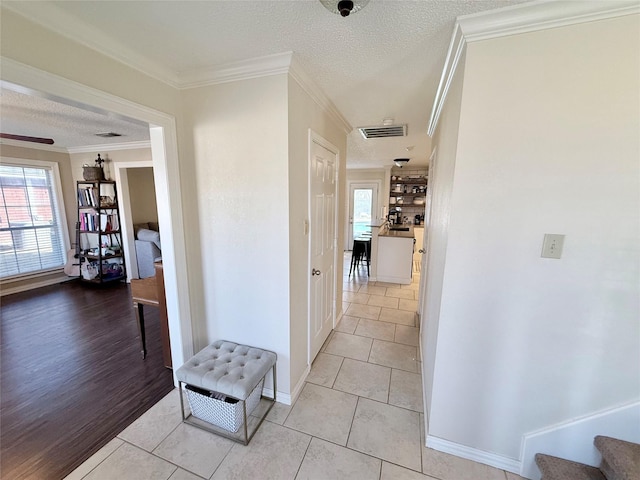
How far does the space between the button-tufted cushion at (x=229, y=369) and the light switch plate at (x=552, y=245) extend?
175 cm

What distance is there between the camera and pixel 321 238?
7.93 ft

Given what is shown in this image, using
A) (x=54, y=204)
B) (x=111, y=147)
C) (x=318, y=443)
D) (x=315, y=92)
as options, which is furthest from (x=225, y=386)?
(x=54, y=204)

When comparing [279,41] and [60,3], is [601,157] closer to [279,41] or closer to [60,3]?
[279,41]

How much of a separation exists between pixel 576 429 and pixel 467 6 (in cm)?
216

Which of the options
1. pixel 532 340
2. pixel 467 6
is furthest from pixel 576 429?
pixel 467 6

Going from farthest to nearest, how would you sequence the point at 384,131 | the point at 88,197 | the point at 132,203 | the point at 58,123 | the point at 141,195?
the point at 141,195
the point at 132,203
the point at 88,197
the point at 384,131
the point at 58,123

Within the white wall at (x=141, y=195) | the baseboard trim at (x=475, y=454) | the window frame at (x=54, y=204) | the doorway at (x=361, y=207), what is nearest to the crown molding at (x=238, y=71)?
the baseboard trim at (x=475, y=454)

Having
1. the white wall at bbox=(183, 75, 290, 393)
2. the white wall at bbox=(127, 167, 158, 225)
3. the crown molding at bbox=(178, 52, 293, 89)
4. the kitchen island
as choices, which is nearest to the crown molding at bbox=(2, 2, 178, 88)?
the crown molding at bbox=(178, 52, 293, 89)

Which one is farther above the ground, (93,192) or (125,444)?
(93,192)

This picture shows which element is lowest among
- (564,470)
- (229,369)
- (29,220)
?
(564,470)

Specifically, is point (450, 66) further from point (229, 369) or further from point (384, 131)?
point (229, 369)

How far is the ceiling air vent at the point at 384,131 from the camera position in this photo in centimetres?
302

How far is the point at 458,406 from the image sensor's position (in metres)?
1.57

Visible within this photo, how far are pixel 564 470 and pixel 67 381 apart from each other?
348 cm
